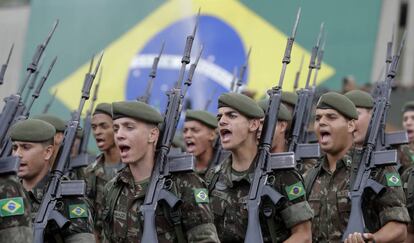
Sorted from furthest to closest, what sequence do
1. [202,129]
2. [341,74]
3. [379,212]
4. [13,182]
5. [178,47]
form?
1. [178,47]
2. [341,74]
3. [202,129]
4. [379,212]
5. [13,182]

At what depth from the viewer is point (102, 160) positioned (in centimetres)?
1105

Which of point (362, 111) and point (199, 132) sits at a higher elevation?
point (362, 111)

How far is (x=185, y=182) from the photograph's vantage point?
771cm

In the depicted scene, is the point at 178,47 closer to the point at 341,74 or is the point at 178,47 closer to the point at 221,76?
the point at 221,76

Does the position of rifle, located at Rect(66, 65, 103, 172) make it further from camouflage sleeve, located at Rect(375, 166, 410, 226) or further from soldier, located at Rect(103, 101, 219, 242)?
camouflage sleeve, located at Rect(375, 166, 410, 226)

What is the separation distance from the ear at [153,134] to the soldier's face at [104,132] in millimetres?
3259

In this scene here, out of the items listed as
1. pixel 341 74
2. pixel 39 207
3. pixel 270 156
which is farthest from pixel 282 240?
pixel 341 74

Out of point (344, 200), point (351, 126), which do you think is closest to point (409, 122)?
point (351, 126)

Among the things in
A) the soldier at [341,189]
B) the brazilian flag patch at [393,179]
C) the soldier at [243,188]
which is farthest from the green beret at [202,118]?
the brazilian flag patch at [393,179]

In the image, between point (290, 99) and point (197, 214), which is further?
point (290, 99)

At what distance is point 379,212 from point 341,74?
10967mm

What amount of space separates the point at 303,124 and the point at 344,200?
218 centimetres

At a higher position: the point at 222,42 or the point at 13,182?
the point at 222,42

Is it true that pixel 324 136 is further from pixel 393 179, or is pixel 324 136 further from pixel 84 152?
pixel 84 152
